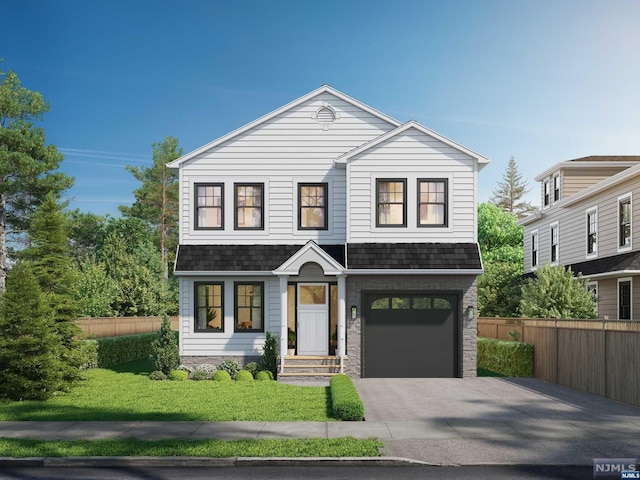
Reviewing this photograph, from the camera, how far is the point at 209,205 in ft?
70.0

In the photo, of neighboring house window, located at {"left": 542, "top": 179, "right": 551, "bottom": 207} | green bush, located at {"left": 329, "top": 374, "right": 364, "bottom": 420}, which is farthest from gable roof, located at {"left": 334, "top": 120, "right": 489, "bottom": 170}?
neighboring house window, located at {"left": 542, "top": 179, "right": 551, "bottom": 207}

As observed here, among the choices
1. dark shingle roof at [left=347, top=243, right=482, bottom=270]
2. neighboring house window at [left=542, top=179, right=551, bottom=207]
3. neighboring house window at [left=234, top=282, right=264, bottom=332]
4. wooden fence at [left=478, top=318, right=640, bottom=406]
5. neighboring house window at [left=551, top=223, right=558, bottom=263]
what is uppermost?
neighboring house window at [left=542, top=179, right=551, bottom=207]

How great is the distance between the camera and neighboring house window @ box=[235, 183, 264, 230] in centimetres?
2133

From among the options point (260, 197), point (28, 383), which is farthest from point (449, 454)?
point (260, 197)

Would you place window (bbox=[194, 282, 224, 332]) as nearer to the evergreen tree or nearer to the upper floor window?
the evergreen tree

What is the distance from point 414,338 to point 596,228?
11611 millimetres

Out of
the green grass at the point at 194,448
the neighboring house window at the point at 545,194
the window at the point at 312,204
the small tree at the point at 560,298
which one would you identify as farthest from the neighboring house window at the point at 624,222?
the green grass at the point at 194,448

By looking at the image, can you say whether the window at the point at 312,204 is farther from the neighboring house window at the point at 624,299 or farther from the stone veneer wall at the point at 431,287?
the neighboring house window at the point at 624,299

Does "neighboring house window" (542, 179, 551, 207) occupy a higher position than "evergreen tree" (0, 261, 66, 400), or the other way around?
"neighboring house window" (542, 179, 551, 207)

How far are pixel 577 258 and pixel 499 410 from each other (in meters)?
17.0

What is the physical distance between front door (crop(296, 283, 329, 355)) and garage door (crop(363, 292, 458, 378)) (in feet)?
4.56

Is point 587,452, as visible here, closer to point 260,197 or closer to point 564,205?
point 260,197

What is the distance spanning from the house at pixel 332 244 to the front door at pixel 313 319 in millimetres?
33

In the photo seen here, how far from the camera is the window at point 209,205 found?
69.9ft
